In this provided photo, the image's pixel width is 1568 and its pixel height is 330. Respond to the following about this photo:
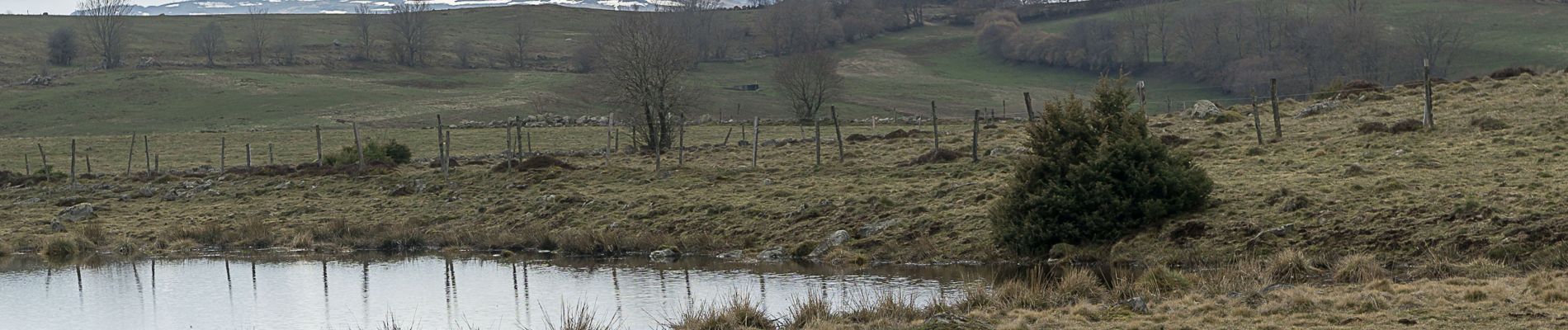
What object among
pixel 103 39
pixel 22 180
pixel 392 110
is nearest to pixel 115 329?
pixel 22 180

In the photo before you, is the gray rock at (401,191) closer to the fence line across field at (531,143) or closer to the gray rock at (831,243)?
the fence line across field at (531,143)

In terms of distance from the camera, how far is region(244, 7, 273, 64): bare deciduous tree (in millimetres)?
131250

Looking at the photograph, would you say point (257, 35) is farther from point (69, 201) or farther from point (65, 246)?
point (65, 246)

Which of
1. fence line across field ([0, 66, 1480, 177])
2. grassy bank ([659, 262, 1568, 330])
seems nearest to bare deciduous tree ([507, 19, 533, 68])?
fence line across field ([0, 66, 1480, 177])

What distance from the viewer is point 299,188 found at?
43.4 m

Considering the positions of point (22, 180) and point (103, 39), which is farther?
point (103, 39)

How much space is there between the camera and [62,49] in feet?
406

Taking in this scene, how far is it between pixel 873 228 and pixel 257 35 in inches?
4971

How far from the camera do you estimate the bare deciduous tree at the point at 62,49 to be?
123 m

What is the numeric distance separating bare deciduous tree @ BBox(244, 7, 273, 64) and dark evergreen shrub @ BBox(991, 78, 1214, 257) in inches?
4598

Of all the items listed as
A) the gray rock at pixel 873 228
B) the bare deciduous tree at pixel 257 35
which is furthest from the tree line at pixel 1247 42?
the gray rock at pixel 873 228

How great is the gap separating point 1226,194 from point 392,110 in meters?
76.7

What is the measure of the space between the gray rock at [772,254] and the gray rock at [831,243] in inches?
26.8

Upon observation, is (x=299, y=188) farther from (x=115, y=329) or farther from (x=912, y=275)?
(x=912, y=275)
